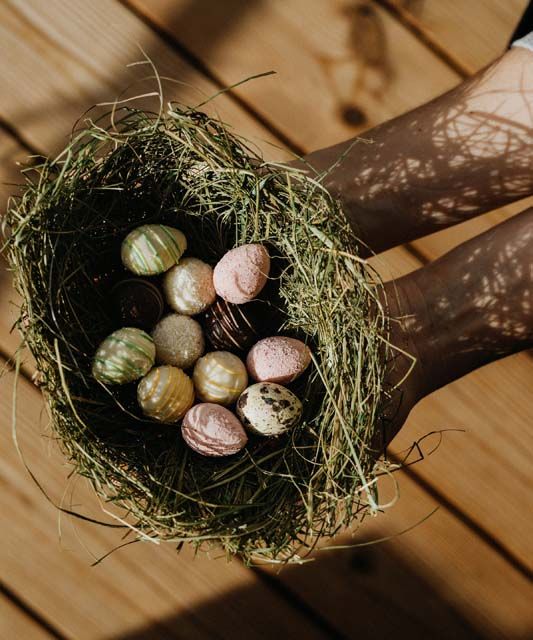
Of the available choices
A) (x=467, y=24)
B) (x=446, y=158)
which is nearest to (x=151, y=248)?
(x=446, y=158)

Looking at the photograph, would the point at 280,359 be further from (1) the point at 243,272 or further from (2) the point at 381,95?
(2) the point at 381,95

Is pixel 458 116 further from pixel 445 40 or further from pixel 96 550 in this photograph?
pixel 96 550

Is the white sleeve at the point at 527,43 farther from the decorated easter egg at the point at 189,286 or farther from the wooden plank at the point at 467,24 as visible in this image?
the decorated easter egg at the point at 189,286

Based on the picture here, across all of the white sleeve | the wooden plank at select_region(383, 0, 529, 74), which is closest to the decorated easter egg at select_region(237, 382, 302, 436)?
the white sleeve

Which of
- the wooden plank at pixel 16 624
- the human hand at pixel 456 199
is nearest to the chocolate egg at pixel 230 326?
the human hand at pixel 456 199

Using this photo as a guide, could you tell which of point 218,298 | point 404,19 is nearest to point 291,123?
point 404,19

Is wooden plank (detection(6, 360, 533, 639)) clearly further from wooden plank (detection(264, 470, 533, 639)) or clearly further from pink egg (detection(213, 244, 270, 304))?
pink egg (detection(213, 244, 270, 304))
